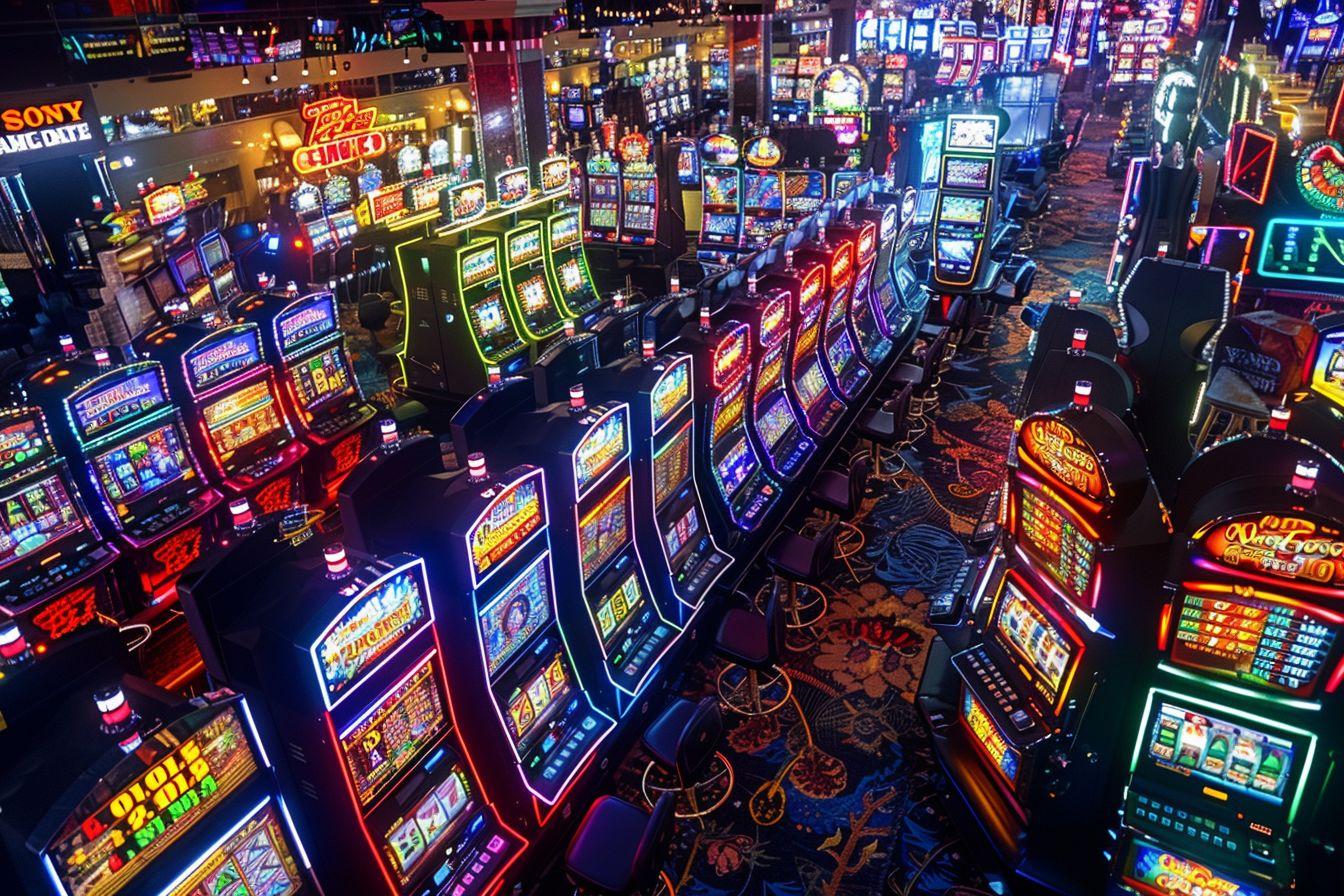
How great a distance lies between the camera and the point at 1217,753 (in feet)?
13.2

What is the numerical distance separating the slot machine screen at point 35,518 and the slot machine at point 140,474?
19 cm

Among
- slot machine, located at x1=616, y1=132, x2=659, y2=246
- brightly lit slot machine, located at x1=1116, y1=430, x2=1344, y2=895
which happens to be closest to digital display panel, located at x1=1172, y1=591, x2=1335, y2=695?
brightly lit slot machine, located at x1=1116, y1=430, x2=1344, y2=895

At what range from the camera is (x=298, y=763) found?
11.2ft

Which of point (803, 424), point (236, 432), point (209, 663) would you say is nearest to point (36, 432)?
point (236, 432)

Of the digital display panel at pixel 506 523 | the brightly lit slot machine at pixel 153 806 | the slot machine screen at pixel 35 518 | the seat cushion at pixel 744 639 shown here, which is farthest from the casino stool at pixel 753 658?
the slot machine screen at pixel 35 518

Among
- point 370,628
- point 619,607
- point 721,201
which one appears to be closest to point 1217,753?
point 619,607

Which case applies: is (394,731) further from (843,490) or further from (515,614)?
(843,490)

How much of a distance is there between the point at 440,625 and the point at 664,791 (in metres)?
1.35

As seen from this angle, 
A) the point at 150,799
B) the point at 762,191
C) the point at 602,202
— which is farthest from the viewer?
the point at 602,202

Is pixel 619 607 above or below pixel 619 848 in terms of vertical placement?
above

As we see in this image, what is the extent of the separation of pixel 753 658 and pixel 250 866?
2908 mm

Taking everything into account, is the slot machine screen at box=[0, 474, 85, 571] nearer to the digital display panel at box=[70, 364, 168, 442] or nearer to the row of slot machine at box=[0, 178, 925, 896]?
the digital display panel at box=[70, 364, 168, 442]

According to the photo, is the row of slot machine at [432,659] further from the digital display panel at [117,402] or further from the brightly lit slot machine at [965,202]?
the brightly lit slot machine at [965,202]

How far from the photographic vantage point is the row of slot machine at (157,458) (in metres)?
5.56
